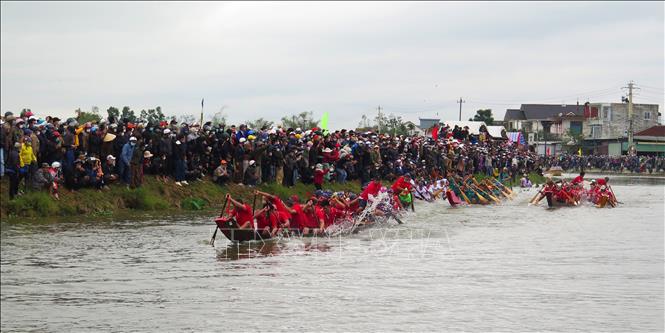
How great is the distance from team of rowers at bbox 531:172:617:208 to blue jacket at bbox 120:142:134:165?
57.9 ft

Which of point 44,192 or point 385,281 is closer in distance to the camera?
point 385,281

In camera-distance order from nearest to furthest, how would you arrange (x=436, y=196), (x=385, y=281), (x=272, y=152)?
1. (x=385, y=281)
2. (x=272, y=152)
3. (x=436, y=196)

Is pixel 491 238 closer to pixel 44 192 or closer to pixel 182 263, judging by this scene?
pixel 182 263

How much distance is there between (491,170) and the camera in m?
55.6

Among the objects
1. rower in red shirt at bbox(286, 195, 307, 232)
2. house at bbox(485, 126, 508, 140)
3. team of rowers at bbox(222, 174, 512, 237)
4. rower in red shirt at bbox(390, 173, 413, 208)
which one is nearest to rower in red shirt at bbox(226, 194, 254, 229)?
team of rowers at bbox(222, 174, 512, 237)

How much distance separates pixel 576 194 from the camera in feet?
124

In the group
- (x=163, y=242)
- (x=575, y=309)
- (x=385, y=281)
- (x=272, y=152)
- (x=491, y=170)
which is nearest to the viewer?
(x=575, y=309)

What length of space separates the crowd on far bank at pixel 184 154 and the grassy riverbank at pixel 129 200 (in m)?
0.23

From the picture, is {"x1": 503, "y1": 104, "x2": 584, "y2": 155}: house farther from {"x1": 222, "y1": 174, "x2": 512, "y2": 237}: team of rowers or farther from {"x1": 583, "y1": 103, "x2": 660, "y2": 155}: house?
{"x1": 222, "y1": 174, "x2": 512, "y2": 237}: team of rowers

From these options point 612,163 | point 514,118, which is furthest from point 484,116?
point 612,163

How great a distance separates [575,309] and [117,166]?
1413 cm

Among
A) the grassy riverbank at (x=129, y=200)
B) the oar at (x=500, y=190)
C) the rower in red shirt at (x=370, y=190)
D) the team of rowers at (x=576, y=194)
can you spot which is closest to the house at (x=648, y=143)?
the oar at (x=500, y=190)

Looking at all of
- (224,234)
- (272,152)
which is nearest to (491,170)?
(272,152)

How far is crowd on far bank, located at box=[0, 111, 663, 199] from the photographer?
22.9 m
